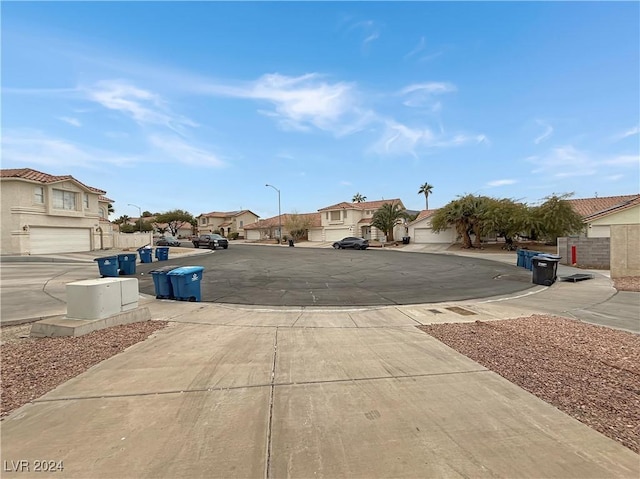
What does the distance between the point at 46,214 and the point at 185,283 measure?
23.4 m

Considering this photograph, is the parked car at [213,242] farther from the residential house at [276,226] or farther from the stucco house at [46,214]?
the residential house at [276,226]

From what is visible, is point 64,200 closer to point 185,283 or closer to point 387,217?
point 185,283

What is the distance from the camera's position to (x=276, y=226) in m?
60.4

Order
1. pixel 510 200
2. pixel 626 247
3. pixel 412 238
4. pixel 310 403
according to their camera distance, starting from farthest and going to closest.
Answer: pixel 412 238 → pixel 510 200 → pixel 626 247 → pixel 310 403

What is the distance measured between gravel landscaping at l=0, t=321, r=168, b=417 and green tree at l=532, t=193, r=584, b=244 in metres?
30.8

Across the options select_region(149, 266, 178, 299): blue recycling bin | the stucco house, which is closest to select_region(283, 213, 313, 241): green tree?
the stucco house

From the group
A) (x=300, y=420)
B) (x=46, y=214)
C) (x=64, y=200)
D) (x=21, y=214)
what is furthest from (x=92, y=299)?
(x=64, y=200)

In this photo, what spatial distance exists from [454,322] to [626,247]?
12.4 m

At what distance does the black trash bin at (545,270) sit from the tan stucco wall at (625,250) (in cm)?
387

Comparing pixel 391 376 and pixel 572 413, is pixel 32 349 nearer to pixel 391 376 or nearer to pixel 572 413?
pixel 391 376

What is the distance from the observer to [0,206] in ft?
72.9

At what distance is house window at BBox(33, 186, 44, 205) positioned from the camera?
2381 centimetres

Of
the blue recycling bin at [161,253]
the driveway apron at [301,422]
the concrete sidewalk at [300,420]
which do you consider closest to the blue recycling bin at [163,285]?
the concrete sidewalk at [300,420]

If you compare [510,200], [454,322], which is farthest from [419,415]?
[510,200]
